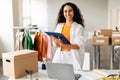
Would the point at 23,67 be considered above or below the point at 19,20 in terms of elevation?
below

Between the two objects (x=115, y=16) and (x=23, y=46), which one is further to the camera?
(x=115, y=16)

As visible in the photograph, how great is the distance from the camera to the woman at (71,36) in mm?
2262

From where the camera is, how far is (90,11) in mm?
7332

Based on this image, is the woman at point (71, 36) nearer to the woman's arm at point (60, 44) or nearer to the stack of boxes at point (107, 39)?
the woman's arm at point (60, 44)

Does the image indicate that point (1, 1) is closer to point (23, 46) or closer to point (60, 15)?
point (23, 46)

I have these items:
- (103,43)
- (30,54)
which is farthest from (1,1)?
(30,54)

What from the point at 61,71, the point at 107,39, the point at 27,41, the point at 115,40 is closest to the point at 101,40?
the point at 107,39

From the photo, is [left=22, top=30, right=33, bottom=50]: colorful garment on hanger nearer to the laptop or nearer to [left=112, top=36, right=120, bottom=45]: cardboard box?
the laptop

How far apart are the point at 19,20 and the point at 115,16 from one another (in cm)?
331

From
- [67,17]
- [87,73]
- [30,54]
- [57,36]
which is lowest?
[87,73]

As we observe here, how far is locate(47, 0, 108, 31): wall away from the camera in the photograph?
723cm

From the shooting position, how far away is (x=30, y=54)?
189 centimetres

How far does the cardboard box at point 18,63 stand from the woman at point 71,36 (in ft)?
1.42

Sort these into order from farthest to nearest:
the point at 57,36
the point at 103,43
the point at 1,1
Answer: the point at 1,1, the point at 103,43, the point at 57,36
